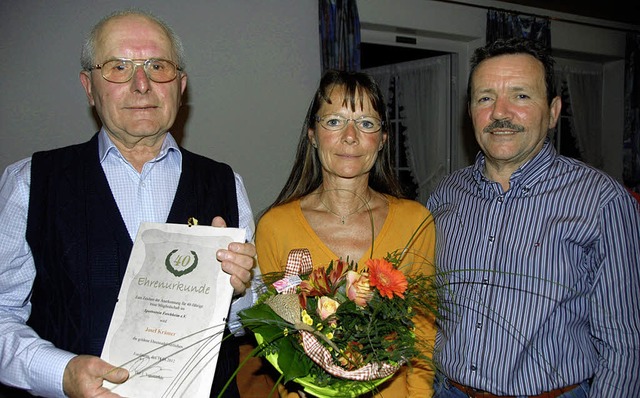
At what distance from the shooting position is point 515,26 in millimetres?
6312

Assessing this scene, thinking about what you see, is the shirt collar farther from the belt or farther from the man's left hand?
the belt

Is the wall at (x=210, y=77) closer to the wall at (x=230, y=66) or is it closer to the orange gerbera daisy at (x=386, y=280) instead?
the wall at (x=230, y=66)

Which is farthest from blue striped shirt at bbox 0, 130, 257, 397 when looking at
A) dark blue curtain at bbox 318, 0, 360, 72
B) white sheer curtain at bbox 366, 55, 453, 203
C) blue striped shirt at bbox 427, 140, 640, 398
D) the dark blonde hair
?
white sheer curtain at bbox 366, 55, 453, 203

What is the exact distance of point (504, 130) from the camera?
200 centimetres

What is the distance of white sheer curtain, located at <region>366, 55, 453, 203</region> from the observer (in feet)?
21.5

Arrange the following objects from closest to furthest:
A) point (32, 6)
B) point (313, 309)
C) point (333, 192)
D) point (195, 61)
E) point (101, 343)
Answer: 1. point (313, 309)
2. point (101, 343)
3. point (333, 192)
4. point (32, 6)
5. point (195, 61)

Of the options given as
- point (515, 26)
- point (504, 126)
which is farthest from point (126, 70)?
point (515, 26)

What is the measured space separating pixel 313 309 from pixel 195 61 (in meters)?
3.31

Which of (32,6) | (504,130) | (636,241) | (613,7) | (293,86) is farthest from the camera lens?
(613,7)

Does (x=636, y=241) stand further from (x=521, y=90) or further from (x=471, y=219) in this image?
(x=521, y=90)

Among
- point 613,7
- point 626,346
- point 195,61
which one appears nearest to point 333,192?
point 626,346

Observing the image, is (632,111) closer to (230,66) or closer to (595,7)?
(595,7)

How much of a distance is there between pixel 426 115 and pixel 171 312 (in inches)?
229

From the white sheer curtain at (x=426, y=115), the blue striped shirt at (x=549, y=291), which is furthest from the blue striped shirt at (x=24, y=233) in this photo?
the white sheer curtain at (x=426, y=115)
